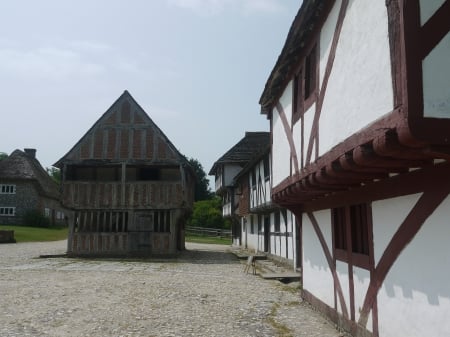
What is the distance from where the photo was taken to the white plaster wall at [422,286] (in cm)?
416

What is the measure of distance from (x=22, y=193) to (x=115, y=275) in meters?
33.9

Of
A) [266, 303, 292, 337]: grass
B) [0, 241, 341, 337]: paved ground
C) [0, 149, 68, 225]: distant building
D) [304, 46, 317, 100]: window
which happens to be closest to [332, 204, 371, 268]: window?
[0, 241, 341, 337]: paved ground

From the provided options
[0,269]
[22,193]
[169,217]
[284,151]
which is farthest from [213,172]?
[284,151]

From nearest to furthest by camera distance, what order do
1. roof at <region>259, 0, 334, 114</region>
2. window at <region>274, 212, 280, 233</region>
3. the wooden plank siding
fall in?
roof at <region>259, 0, 334, 114</region>
window at <region>274, 212, 280, 233</region>
the wooden plank siding

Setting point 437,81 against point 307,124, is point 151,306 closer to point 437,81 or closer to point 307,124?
point 307,124

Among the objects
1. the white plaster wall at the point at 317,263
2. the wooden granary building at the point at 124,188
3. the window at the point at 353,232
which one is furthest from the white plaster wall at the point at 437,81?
the wooden granary building at the point at 124,188

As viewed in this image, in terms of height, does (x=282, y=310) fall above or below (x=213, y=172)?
below

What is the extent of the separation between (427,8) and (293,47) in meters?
4.05

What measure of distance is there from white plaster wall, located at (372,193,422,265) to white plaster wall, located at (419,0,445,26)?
1.82 metres

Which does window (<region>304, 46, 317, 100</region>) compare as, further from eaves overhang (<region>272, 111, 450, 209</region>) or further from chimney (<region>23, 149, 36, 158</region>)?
chimney (<region>23, 149, 36, 158</region>)

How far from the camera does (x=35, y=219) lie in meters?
44.4

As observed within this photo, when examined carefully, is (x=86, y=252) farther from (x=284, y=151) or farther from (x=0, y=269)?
(x=284, y=151)

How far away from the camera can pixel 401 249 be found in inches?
197

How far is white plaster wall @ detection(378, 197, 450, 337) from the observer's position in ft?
13.6
